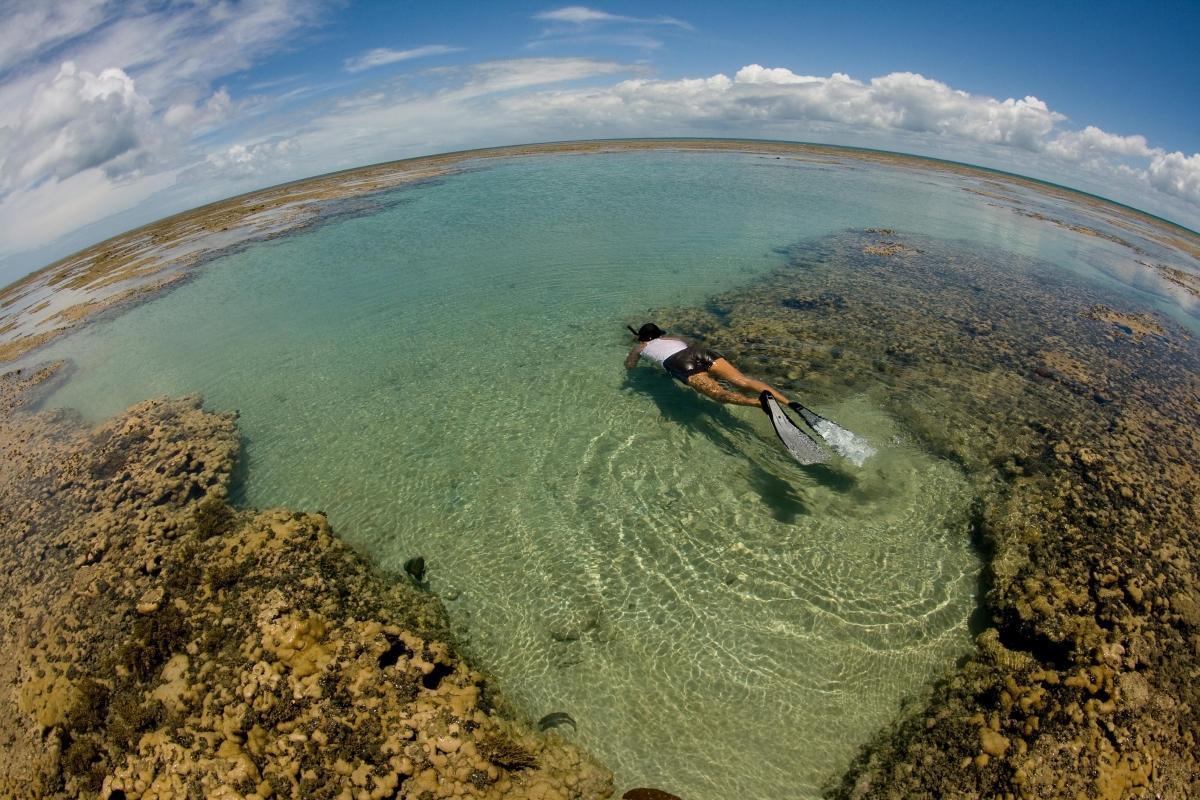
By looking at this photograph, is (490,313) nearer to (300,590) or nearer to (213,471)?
(213,471)

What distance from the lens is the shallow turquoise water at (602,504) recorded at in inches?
231

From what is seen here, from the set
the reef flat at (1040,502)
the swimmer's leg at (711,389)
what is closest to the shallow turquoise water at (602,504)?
the reef flat at (1040,502)

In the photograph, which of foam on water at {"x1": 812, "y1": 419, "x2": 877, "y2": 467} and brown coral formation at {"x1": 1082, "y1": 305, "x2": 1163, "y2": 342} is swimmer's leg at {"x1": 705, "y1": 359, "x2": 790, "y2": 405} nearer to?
foam on water at {"x1": 812, "y1": 419, "x2": 877, "y2": 467}

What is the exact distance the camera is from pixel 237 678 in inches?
213

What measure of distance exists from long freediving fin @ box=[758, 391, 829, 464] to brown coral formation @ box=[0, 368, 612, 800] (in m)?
5.54

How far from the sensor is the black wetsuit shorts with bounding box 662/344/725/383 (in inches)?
406

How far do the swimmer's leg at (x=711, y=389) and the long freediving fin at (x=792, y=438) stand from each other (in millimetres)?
1181

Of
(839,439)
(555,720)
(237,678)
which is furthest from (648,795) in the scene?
(839,439)

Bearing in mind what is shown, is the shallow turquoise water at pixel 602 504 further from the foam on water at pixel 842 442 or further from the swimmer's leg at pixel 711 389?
the swimmer's leg at pixel 711 389

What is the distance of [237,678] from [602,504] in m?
5.42

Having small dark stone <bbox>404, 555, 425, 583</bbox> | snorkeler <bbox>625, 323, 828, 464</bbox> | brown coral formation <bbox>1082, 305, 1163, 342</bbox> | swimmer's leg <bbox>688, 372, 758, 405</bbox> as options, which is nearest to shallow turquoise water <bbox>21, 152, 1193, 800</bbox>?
small dark stone <bbox>404, 555, 425, 583</bbox>

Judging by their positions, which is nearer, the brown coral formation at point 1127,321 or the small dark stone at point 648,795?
the small dark stone at point 648,795

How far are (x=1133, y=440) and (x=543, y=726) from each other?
13.0 metres

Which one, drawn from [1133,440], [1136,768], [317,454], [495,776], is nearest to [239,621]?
[495,776]
